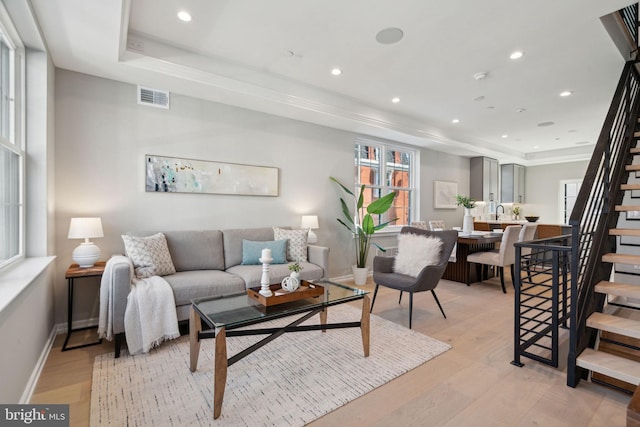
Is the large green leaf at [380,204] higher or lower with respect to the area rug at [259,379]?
higher

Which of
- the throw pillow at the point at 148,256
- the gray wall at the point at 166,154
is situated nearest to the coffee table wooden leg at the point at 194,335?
the throw pillow at the point at 148,256

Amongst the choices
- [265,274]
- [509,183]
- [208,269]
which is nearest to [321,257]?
→ [208,269]

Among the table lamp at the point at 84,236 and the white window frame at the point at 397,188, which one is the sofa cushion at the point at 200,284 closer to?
the table lamp at the point at 84,236

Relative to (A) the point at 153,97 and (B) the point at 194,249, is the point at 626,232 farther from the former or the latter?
(A) the point at 153,97

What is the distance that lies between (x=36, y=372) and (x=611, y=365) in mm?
3770

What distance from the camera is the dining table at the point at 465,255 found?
4730mm

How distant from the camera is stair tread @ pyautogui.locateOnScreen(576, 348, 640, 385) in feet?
5.98

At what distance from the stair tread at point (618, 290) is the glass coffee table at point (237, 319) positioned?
5.66 ft

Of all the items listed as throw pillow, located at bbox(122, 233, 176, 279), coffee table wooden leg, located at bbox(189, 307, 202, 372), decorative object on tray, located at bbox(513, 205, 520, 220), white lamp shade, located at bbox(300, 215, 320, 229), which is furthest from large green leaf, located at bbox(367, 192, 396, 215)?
decorative object on tray, located at bbox(513, 205, 520, 220)

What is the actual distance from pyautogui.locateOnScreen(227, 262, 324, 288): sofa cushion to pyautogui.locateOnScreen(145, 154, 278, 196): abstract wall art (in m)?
1.06

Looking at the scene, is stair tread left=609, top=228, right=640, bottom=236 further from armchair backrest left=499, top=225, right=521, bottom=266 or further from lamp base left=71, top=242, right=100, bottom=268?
lamp base left=71, top=242, right=100, bottom=268

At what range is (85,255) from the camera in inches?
106

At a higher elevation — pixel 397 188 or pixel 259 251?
pixel 397 188

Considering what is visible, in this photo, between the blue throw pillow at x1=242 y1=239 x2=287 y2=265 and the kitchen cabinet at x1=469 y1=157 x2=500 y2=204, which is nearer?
the blue throw pillow at x1=242 y1=239 x2=287 y2=265
